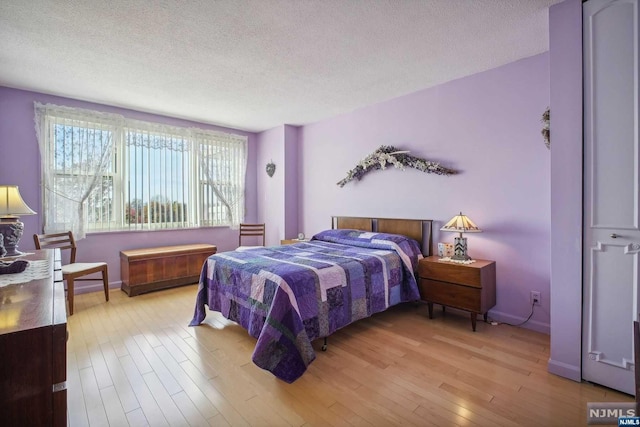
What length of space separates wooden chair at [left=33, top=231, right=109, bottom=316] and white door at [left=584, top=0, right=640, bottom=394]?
4.61m

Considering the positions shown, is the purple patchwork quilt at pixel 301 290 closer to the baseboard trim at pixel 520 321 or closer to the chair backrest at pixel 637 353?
the baseboard trim at pixel 520 321

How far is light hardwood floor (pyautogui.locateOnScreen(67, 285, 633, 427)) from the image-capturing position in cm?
165

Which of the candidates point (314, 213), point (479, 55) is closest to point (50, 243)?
point (314, 213)

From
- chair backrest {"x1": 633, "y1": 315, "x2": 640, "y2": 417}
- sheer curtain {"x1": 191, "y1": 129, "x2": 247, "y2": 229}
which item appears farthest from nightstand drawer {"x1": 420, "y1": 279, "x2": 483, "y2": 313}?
sheer curtain {"x1": 191, "y1": 129, "x2": 247, "y2": 229}

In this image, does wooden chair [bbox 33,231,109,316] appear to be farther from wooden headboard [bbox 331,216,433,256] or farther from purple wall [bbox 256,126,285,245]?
wooden headboard [bbox 331,216,433,256]

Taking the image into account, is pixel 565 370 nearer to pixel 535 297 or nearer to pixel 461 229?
pixel 535 297

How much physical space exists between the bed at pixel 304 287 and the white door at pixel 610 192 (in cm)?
142

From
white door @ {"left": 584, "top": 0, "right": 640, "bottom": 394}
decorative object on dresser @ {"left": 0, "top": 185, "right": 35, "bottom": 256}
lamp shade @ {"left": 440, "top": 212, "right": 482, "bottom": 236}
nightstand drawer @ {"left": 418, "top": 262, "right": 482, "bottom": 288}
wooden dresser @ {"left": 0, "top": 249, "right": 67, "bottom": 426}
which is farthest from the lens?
lamp shade @ {"left": 440, "top": 212, "right": 482, "bottom": 236}

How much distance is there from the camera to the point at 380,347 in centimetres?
245

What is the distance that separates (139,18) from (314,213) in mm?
3395

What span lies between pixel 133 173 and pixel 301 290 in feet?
11.3

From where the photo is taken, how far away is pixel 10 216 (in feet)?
8.32

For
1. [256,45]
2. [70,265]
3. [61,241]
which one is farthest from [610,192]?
[61,241]

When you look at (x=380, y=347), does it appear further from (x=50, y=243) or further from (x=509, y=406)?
(x=50, y=243)
